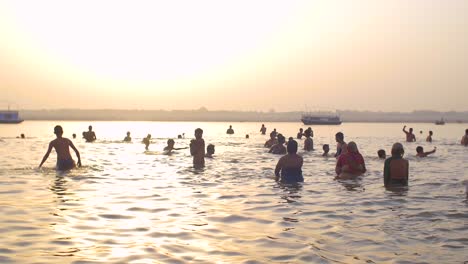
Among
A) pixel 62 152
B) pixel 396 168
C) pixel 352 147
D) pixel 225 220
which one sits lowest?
pixel 225 220

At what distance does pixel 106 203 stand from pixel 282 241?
5779 millimetres

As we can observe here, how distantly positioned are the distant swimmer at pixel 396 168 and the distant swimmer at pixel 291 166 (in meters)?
2.79

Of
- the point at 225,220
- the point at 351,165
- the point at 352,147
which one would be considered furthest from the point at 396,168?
the point at 225,220

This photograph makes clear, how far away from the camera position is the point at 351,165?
60.3ft

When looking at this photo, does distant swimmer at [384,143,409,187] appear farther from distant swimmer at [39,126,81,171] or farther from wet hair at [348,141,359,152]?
distant swimmer at [39,126,81,171]

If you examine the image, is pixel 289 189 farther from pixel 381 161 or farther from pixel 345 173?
pixel 381 161

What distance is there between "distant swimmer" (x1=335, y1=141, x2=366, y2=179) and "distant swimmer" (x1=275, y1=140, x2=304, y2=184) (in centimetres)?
188

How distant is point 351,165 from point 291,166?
2.49m

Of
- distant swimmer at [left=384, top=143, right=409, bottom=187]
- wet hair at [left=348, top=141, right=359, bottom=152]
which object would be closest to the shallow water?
distant swimmer at [left=384, top=143, right=409, bottom=187]

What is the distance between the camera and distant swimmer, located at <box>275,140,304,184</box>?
56.2ft

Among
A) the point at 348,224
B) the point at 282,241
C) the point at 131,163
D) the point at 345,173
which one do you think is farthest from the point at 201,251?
the point at 131,163

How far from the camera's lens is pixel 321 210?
502 inches

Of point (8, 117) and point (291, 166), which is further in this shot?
point (8, 117)

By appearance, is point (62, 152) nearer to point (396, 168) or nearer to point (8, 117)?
point (396, 168)
